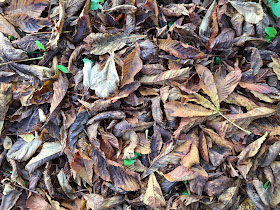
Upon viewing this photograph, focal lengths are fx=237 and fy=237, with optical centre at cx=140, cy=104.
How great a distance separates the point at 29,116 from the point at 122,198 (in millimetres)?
705

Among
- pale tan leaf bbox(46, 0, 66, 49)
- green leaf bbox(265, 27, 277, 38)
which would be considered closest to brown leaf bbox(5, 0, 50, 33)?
pale tan leaf bbox(46, 0, 66, 49)

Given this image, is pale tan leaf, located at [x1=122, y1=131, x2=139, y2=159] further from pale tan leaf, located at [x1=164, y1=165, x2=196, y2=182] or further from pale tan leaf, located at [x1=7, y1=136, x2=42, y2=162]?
pale tan leaf, located at [x1=7, y1=136, x2=42, y2=162]

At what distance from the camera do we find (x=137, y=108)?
4.13 ft

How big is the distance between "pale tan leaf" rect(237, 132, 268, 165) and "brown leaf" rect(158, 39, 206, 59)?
1.71 ft

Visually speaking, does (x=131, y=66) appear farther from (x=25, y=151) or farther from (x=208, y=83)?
(x=25, y=151)

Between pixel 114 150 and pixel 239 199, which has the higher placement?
pixel 114 150

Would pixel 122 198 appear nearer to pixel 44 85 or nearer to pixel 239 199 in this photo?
pixel 239 199

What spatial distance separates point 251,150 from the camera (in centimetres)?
122

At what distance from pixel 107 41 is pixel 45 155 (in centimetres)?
72

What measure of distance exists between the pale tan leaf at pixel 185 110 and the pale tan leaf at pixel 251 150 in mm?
253

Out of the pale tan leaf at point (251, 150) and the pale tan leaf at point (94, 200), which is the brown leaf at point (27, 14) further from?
the pale tan leaf at point (251, 150)

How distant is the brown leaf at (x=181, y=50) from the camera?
125 cm

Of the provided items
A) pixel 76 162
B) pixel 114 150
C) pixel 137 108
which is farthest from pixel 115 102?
pixel 76 162

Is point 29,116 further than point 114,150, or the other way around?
point 29,116
